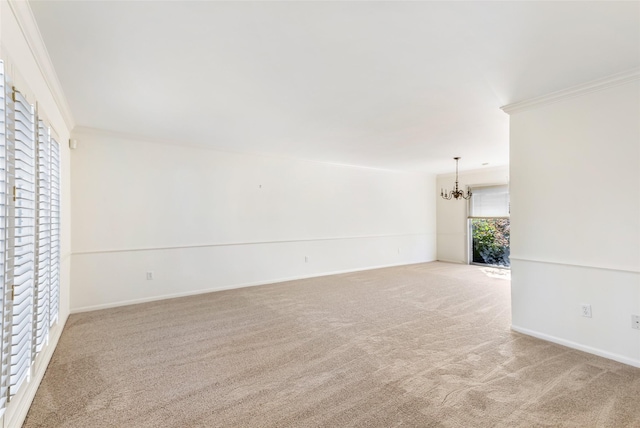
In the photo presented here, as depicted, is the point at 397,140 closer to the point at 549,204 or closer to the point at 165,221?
the point at 549,204

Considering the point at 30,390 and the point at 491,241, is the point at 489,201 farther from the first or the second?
the point at 30,390

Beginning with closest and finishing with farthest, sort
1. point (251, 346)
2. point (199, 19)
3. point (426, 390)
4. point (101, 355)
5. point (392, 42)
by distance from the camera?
point (199, 19)
point (392, 42)
point (426, 390)
point (101, 355)
point (251, 346)

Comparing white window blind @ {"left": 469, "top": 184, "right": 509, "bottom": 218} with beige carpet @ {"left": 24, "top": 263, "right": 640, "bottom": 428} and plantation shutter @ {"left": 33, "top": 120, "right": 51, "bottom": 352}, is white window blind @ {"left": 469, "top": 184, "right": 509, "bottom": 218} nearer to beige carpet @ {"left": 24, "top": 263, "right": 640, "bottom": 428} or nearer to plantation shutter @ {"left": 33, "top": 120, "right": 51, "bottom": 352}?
beige carpet @ {"left": 24, "top": 263, "right": 640, "bottom": 428}

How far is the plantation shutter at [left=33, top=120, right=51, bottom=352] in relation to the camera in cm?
213

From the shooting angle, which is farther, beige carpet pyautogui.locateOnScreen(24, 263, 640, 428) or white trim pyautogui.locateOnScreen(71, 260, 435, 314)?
white trim pyautogui.locateOnScreen(71, 260, 435, 314)

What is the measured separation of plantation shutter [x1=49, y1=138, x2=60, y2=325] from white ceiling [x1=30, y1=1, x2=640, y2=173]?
671 mm

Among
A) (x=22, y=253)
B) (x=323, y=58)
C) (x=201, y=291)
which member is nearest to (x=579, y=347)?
(x=323, y=58)

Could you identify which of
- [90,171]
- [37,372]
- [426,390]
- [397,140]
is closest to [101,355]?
[37,372]

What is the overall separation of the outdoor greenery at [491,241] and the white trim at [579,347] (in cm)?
430

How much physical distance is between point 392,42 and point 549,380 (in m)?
2.74

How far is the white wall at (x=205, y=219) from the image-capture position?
13.3ft

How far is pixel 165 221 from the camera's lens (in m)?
4.55

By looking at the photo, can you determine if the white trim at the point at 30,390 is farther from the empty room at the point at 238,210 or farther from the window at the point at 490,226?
the window at the point at 490,226

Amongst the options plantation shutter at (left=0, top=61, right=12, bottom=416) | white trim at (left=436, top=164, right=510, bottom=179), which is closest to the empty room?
plantation shutter at (left=0, top=61, right=12, bottom=416)
